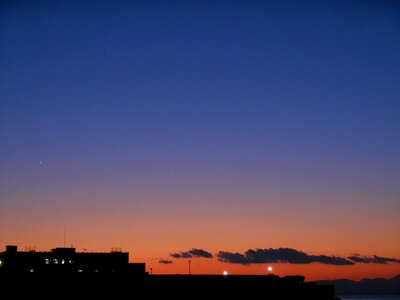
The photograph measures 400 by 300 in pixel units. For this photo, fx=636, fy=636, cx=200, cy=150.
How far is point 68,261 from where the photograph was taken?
160375 millimetres

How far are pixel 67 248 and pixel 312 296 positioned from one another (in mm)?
70183

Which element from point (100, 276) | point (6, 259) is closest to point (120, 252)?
point (6, 259)

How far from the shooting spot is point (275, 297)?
117 metres

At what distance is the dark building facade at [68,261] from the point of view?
6016 inches

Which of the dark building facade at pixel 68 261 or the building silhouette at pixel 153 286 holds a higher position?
the dark building facade at pixel 68 261

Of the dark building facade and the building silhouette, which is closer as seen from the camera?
the building silhouette

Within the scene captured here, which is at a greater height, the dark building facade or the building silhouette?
the dark building facade

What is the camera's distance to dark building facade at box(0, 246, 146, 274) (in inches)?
6016

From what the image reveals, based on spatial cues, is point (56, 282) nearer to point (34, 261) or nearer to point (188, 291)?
point (188, 291)

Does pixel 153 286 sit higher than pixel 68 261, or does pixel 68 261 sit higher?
pixel 68 261

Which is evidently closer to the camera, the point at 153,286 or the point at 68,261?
the point at 153,286

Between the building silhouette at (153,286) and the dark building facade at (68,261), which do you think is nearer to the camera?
the building silhouette at (153,286)

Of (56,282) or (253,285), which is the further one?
(253,285)

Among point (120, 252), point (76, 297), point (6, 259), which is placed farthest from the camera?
point (120, 252)
